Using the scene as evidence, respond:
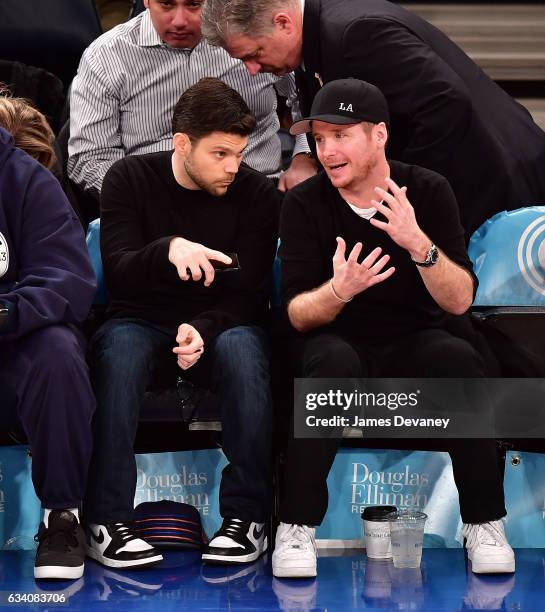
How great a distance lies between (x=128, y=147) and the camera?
3.72 m

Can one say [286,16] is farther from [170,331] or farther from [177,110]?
[170,331]

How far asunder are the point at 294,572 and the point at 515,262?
1054mm

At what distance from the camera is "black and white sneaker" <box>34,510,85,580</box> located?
8.98ft

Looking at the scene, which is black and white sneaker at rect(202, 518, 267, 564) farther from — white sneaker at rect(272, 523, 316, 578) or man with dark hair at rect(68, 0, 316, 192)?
man with dark hair at rect(68, 0, 316, 192)

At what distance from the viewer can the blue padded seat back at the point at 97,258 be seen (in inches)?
129

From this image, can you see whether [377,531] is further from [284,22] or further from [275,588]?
[284,22]

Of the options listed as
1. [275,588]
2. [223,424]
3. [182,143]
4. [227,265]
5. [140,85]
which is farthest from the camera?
[140,85]

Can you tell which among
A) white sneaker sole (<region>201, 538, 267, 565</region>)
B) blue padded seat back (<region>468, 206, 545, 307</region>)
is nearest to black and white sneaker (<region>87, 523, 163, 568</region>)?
white sneaker sole (<region>201, 538, 267, 565</region>)

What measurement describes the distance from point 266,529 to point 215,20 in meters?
1.43

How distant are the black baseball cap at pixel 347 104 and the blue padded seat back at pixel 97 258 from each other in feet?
2.24

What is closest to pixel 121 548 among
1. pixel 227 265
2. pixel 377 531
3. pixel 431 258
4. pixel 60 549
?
pixel 60 549

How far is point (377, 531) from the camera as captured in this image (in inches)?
117

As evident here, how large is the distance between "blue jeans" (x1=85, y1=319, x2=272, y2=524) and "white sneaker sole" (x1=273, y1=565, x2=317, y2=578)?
6.9 inches

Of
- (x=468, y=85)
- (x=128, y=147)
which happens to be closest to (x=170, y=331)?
(x=128, y=147)
